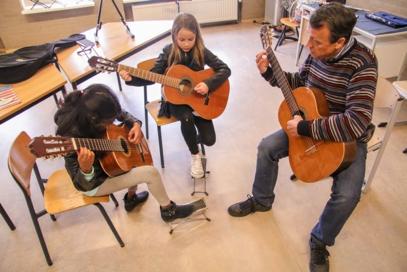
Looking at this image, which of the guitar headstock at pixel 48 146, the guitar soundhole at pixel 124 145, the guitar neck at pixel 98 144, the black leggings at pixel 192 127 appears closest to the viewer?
the guitar headstock at pixel 48 146

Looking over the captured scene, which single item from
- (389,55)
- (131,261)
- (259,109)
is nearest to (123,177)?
(131,261)

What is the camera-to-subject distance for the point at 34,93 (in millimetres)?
1814

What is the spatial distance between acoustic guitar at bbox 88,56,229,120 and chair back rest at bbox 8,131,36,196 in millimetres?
587

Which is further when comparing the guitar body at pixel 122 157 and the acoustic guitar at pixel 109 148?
the guitar body at pixel 122 157

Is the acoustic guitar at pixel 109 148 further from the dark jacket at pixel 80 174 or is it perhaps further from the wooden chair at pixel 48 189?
the wooden chair at pixel 48 189

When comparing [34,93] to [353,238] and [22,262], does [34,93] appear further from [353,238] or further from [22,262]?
[353,238]

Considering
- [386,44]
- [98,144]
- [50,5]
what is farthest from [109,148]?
[50,5]

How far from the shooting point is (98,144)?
131cm

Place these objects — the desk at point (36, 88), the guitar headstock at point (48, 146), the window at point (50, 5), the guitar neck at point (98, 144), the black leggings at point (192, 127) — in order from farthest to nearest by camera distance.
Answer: the window at point (50, 5)
the black leggings at point (192, 127)
the desk at point (36, 88)
the guitar neck at point (98, 144)
the guitar headstock at point (48, 146)

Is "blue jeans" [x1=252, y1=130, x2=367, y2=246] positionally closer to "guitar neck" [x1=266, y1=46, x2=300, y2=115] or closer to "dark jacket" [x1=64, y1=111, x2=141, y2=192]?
"guitar neck" [x1=266, y1=46, x2=300, y2=115]

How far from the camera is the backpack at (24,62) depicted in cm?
193

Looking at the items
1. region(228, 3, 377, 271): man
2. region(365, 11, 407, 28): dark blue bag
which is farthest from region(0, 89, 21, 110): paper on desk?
region(365, 11, 407, 28): dark blue bag

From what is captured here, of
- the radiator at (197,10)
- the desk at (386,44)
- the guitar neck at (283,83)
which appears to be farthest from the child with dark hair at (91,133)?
the radiator at (197,10)

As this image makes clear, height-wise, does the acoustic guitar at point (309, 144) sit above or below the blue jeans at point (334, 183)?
above
